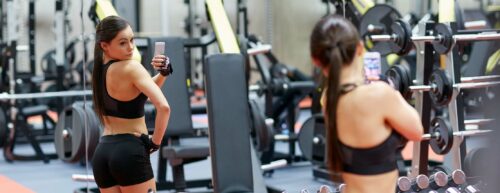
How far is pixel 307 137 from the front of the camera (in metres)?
6.29

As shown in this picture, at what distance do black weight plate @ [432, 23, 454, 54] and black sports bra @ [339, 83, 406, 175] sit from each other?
2261mm

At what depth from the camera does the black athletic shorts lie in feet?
11.5

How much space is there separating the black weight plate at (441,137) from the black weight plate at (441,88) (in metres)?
0.11

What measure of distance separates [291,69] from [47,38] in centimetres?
460

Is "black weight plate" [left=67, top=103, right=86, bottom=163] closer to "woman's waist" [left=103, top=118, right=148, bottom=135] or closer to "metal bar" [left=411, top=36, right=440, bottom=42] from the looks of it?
"woman's waist" [left=103, top=118, right=148, bottom=135]

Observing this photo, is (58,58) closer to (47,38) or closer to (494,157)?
(47,38)

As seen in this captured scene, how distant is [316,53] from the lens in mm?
2611

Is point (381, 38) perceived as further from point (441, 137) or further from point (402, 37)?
point (441, 137)

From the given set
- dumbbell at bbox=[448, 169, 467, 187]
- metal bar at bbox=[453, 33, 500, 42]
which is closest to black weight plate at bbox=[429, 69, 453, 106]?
metal bar at bbox=[453, 33, 500, 42]

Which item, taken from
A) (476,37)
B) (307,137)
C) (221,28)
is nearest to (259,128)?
(307,137)

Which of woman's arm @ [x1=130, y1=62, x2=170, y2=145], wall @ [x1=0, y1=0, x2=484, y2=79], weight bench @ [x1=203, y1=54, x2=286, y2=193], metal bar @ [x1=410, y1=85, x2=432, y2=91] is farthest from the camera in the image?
wall @ [x1=0, y1=0, x2=484, y2=79]

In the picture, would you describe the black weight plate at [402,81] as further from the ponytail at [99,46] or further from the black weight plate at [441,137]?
the ponytail at [99,46]

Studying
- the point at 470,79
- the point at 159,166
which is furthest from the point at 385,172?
the point at 159,166

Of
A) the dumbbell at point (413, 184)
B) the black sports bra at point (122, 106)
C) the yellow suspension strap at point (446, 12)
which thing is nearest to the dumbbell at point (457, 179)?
the dumbbell at point (413, 184)
